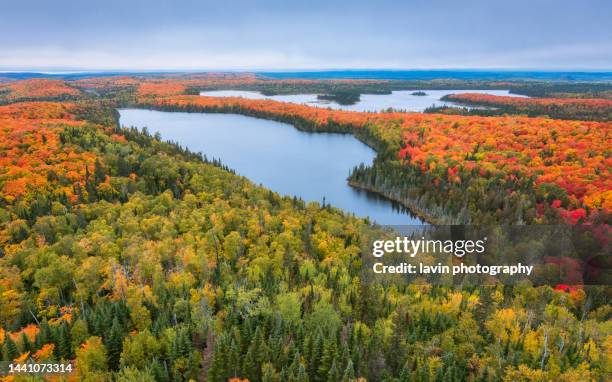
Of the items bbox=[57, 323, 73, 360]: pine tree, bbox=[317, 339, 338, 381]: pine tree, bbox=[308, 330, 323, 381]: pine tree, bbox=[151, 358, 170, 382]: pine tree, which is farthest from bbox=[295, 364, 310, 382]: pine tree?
bbox=[57, 323, 73, 360]: pine tree

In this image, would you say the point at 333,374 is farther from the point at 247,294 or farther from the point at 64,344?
the point at 64,344

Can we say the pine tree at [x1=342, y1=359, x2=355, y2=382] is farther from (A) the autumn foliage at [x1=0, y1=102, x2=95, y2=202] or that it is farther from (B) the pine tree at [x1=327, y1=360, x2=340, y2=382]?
(A) the autumn foliage at [x1=0, y1=102, x2=95, y2=202]

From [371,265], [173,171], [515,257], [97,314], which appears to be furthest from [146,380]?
[173,171]

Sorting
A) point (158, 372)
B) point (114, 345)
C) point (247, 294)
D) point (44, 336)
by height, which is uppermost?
point (247, 294)

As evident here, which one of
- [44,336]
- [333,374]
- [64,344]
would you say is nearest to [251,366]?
[333,374]

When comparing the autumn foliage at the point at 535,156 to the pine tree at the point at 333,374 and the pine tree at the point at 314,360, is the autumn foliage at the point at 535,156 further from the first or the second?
the pine tree at the point at 333,374

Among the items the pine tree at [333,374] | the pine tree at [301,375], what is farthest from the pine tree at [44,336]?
the pine tree at [333,374]

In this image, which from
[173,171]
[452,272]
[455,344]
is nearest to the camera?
[455,344]

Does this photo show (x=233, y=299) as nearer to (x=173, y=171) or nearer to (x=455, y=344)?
(x=455, y=344)

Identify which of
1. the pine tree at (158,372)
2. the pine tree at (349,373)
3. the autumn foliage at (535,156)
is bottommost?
the pine tree at (158,372)
